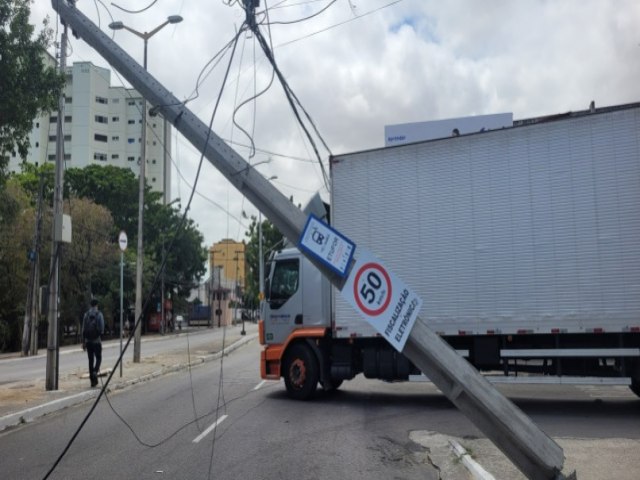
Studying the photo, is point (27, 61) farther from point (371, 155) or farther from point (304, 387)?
Result: point (304, 387)

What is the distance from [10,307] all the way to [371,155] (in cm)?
2933

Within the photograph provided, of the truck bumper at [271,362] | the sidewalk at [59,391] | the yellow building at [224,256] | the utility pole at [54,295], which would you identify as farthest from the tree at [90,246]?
the truck bumper at [271,362]

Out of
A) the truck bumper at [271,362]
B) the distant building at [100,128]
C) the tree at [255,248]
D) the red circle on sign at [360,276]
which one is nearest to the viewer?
the red circle on sign at [360,276]

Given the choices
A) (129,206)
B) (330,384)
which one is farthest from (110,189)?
(330,384)

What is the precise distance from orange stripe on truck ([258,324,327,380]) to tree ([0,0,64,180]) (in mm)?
6202

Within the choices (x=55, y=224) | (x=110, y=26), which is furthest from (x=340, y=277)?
(x=55, y=224)

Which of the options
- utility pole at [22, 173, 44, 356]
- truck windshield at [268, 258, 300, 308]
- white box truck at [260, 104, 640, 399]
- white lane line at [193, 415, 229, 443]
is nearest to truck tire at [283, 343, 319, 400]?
white box truck at [260, 104, 640, 399]

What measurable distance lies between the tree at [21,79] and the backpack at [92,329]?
4.12 m

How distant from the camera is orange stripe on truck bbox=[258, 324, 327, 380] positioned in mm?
11945

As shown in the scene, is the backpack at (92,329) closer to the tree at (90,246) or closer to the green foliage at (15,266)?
the tree at (90,246)

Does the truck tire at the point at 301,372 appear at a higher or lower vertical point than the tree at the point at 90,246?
lower

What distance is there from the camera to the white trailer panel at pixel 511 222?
9.75 meters

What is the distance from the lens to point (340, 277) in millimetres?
4574

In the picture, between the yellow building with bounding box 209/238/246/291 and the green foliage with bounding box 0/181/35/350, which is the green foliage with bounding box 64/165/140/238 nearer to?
the green foliage with bounding box 0/181/35/350
